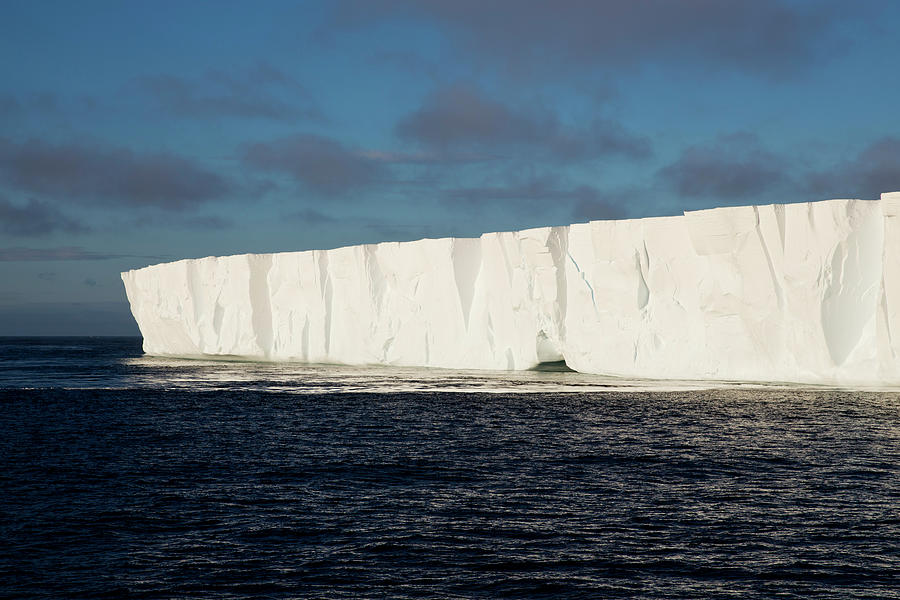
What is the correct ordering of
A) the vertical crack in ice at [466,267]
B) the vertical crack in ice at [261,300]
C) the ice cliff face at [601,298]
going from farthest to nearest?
1. the vertical crack in ice at [261,300]
2. the vertical crack in ice at [466,267]
3. the ice cliff face at [601,298]

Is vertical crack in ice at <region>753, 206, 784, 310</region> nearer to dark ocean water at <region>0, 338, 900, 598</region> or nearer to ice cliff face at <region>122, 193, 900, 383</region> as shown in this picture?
ice cliff face at <region>122, 193, 900, 383</region>

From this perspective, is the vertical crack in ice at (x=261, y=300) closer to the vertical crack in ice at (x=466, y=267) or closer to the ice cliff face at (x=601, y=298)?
the ice cliff face at (x=601, y=298)

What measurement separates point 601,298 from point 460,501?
1663 centimetres

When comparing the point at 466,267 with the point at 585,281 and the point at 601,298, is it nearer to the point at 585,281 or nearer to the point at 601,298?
the point at 585,281

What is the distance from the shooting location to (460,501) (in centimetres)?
925

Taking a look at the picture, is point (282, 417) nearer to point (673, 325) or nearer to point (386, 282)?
point (673, 325)

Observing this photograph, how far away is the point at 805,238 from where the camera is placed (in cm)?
2061

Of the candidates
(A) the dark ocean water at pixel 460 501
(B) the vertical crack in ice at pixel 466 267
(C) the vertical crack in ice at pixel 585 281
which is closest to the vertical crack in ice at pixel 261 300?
(B) the vertical crack in ice at pixel 466 267

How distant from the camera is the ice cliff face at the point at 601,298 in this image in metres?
20.3

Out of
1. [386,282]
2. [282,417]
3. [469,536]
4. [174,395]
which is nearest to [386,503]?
[469,536]

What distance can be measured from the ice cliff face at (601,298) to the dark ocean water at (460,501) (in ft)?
10.3

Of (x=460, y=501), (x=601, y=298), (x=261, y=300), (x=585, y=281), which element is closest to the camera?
(x=460, y=501)

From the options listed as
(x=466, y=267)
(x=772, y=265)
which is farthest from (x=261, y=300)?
(x=772, y=265)

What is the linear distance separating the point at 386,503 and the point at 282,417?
853 centimetres
